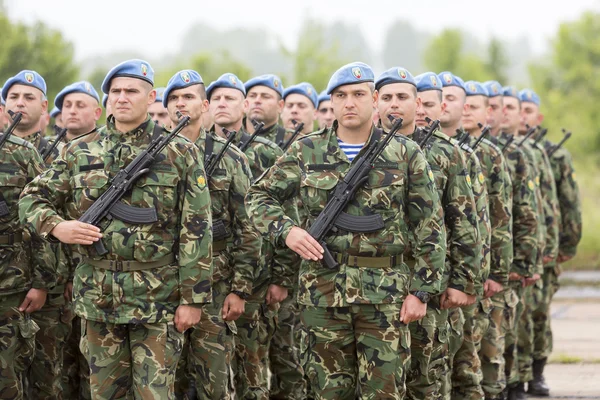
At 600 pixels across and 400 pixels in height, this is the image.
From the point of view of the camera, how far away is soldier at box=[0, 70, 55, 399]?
7.10 m

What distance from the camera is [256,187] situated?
20.2 ft

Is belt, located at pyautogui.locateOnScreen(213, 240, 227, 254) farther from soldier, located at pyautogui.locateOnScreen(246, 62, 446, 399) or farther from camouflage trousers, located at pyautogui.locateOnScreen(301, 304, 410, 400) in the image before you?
camouflage trousers, located at pyautogui.locateOnScreen(301, 304, 410, 400)

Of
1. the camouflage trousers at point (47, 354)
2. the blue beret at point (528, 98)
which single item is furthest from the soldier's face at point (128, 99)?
the blue beret at point (528, 98)

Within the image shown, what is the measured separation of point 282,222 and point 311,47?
2496 centimetres

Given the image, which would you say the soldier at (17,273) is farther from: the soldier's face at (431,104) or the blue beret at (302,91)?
the blue beret at (302,91)

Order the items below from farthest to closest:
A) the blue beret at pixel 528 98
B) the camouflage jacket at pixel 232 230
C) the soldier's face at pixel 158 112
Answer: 1. the blue beret at pixel 528 98
2. the soldier's face at pixel 158 112
3. the camouflage jacket at pixel 232 230

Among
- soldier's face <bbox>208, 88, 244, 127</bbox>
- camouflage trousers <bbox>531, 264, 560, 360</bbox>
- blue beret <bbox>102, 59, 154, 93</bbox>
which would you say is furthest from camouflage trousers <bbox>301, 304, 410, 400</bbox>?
camouflage trousers <bbox>531, 264, 560, 360</bbox>

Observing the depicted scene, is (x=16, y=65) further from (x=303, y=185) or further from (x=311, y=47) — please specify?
(x=303, y=185)

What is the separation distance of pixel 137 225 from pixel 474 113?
4.29 meters

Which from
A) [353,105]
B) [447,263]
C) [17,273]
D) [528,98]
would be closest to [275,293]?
[447,263]

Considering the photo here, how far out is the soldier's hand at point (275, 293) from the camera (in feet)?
25.3

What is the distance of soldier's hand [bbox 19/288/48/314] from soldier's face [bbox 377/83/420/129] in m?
2.62

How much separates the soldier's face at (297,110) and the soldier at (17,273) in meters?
3.74

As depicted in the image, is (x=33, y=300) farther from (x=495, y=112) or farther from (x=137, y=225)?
(x=495, y=112)
